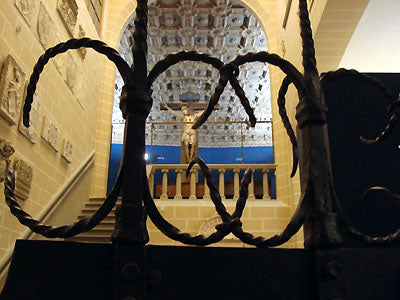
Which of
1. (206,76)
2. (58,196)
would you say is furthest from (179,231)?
(206,76)

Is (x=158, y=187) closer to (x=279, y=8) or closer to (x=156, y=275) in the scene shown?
(x=279, y=8)

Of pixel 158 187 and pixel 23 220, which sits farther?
pixel 158 187

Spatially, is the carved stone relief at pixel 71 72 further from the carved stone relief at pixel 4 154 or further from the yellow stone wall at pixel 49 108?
the carved stone relief at pixel 4 154

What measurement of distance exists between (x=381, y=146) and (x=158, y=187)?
5767mm

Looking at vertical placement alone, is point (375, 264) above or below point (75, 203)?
below

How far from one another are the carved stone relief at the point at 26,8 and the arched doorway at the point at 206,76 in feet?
13.9

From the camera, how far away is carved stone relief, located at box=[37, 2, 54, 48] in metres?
4.67

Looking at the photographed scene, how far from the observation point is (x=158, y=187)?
7.70 metres

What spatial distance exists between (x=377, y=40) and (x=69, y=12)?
4.87 m

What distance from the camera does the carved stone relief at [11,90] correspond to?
12.0 ft

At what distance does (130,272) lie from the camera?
1.76 feet

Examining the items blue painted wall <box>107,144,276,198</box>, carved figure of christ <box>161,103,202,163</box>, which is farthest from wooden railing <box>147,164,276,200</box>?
blue painted wall <box>107,144,276,198</box>

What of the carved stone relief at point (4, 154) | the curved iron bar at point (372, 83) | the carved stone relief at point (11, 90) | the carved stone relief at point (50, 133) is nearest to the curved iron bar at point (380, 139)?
the curved iron bar at point (372, 83)

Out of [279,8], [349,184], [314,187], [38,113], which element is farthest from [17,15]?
[279,8]
